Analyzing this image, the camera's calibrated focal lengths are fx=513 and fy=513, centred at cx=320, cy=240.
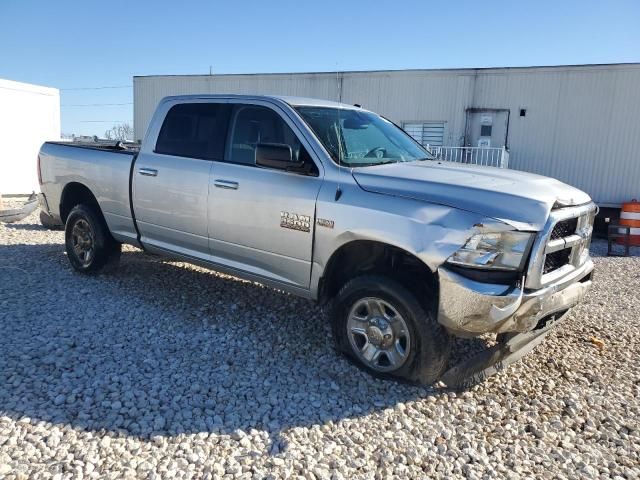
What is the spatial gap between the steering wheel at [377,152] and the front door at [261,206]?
583 mm

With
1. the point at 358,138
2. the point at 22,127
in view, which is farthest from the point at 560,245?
the point at 22,127

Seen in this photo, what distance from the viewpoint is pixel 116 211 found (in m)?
5.53

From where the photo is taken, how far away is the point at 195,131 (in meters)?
4.94

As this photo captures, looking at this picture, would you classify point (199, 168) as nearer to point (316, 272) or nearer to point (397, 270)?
point (316, 272)

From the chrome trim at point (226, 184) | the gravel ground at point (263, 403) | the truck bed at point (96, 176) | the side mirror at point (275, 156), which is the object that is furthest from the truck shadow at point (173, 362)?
the side mirror at point (275, 156)

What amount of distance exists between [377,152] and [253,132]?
1.11 m

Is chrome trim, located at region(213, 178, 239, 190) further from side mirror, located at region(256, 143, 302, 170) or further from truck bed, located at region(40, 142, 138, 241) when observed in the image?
truck bed, located at region(40, 142, 138, 241)

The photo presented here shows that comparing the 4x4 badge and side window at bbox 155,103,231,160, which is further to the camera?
side window at bbox 155,103,231,160

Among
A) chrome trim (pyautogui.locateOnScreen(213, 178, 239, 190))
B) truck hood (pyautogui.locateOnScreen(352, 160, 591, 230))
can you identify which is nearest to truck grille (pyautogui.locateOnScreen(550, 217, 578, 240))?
truck hood (pyautogui.locateOnScreen(352, 160, 591, 230))

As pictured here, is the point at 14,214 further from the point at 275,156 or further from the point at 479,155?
the point at 479,155

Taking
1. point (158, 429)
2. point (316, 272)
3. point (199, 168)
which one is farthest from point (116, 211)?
point (158, 429)

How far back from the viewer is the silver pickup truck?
3.17 m

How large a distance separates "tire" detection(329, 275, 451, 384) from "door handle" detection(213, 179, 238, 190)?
1.33m

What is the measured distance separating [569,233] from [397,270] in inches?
48.5
